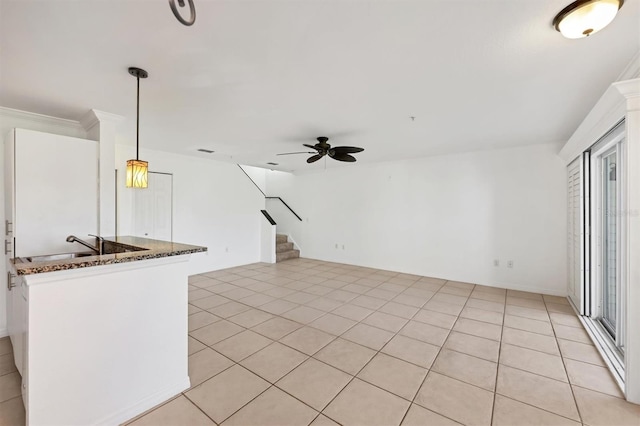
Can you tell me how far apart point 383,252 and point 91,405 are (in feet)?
17.2

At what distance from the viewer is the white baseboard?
1693 mm

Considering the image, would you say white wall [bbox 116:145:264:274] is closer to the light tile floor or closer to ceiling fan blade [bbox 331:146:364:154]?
the light tile floor

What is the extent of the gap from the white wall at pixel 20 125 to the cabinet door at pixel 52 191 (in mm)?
716

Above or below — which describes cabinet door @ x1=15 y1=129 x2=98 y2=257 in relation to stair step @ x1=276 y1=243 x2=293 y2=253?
above

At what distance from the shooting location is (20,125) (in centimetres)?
299

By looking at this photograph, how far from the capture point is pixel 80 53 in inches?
73.3

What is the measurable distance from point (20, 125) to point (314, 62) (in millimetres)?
3518

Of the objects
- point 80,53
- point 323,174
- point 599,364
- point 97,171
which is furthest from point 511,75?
point 323,174

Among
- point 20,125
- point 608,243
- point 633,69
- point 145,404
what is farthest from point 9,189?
point 608,243

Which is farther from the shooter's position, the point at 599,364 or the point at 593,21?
the point at 599,364

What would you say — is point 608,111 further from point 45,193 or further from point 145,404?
point 45,193

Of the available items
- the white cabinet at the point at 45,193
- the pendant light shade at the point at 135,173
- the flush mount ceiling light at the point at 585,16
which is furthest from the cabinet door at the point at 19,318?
the flush mount ceiling light at the point at 585,16

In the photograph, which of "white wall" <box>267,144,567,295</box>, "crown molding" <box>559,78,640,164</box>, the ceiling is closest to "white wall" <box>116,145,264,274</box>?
the ceiling

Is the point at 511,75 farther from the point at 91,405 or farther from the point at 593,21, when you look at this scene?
the point at 91,405
